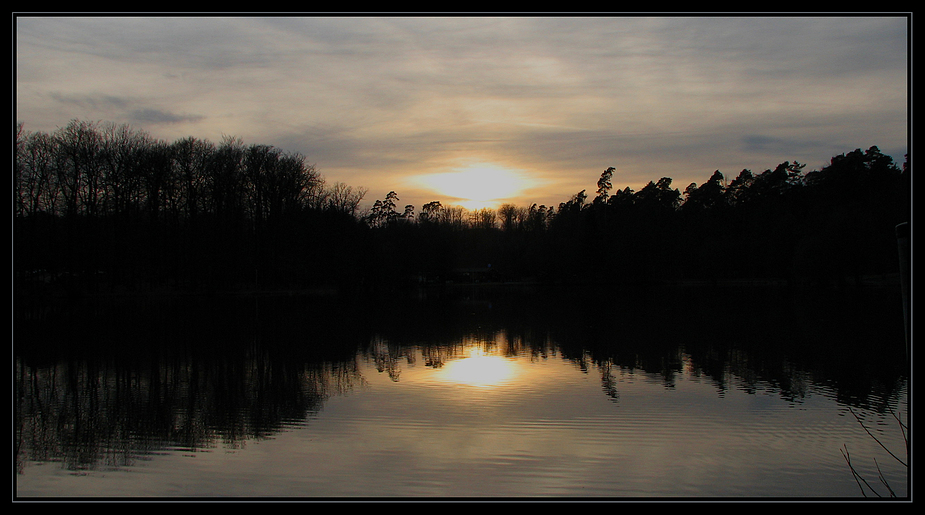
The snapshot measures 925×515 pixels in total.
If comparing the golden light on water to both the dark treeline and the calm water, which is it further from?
the dark treeline

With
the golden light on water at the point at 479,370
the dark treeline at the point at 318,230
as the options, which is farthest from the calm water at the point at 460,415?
the dark treeline at the point at 318,230

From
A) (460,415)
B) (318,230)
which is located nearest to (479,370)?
(460,415)

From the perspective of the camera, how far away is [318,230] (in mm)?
62656

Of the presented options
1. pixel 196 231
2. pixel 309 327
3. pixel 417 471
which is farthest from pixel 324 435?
pixel 196 231

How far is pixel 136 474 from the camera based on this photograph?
727 cm

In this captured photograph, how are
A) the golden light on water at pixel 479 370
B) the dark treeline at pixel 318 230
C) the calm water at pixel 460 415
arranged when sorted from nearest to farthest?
the calm water at pixel 460 415 → the golden light on water at pixel 479 370 → the dark treeline at pixel 318 230

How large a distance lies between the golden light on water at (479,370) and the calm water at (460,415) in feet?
0.30

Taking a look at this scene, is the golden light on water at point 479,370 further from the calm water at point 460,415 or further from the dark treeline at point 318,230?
the dark treeline at point 318,230

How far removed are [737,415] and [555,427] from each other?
10.0ft

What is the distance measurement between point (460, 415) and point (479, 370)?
4434 millimetres

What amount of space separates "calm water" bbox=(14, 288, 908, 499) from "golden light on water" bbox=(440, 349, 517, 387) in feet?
0.30

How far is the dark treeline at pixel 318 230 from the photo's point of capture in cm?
4881

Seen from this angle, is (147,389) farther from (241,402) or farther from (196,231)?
(196,231)
